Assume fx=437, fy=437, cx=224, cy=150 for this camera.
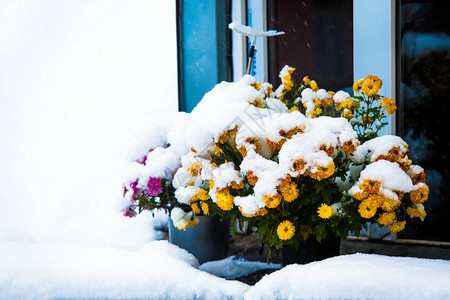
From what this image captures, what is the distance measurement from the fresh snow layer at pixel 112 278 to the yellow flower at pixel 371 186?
49 centimetres

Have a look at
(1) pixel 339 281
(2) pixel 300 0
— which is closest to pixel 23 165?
(2) pixel 300 0

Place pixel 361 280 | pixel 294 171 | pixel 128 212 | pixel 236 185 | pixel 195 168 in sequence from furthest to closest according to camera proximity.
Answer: pixel 128 212 → pixel 195 168 → pixel 236 185 → pixel 294 171 → pixel 361 280

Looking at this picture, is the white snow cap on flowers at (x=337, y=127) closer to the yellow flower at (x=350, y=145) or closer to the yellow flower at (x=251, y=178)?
the yellow flower at (x=350, y=145)

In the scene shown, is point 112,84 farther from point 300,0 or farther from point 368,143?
point 368,143

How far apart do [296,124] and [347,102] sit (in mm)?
407

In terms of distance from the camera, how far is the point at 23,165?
10.4 feet

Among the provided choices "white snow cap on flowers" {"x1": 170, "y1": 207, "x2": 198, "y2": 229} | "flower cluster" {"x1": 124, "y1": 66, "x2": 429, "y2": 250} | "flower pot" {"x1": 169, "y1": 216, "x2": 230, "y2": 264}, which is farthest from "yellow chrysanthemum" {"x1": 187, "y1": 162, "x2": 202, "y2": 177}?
"flower pot" {"x1": 169, "y1": 216, "x2": 230, "y2": 264}

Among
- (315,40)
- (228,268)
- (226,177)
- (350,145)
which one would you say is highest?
(315,40)

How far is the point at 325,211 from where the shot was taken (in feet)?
4.59

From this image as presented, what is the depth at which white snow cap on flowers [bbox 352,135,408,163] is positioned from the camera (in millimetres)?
1473

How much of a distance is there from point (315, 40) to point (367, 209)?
4.75 ft

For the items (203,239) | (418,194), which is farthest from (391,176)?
(203,239)

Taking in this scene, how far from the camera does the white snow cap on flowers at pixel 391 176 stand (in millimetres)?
1378

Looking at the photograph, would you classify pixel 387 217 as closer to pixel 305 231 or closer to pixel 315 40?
pixel 305 231
